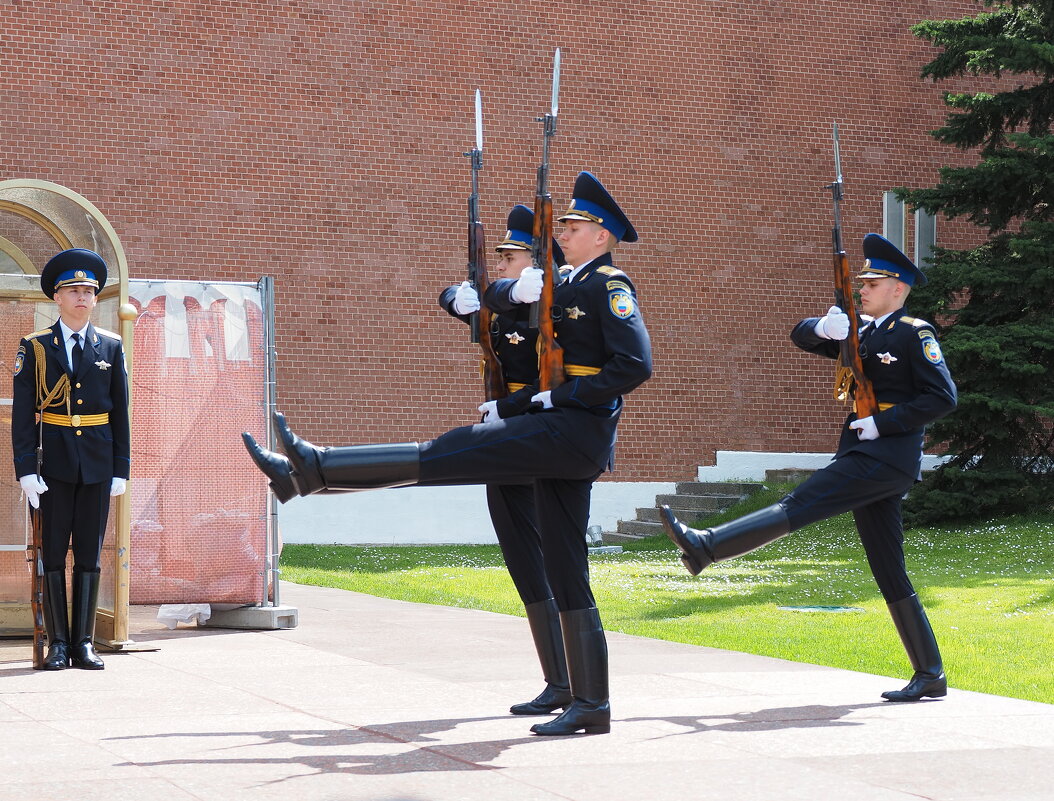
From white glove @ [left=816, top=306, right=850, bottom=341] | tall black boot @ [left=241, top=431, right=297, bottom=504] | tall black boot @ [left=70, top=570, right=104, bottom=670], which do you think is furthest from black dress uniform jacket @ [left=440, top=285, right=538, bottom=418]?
tall black boot @ [left=70, top=570, right=104, bottom=670]

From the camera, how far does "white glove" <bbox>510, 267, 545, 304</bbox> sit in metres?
Result: 4.97

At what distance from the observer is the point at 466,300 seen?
213 inches

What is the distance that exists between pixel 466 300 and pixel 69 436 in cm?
254

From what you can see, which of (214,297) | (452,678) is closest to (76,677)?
(452,678)

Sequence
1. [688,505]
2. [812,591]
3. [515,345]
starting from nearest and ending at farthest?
[515,345] → [812,591] → [688,505]

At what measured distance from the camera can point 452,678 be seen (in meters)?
6.45

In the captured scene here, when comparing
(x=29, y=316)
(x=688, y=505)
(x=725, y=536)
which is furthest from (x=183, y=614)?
(x=688, y=505)

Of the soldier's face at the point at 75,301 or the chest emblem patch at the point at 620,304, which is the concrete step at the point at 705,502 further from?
the chest emblem patch at the point at 620,304

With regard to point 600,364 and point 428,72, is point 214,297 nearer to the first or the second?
point 600,364

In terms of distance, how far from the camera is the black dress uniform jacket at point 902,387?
5691mm

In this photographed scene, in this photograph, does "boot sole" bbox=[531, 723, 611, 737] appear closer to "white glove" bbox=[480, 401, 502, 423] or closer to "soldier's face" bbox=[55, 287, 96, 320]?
"white glove" bbox=[480, 401, 502, 423]

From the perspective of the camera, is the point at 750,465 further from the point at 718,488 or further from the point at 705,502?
the point at 705,502

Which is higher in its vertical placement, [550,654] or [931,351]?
[931,351]

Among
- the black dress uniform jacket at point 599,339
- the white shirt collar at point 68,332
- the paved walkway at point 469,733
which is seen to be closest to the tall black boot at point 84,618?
the paved walkway at point 469,733
